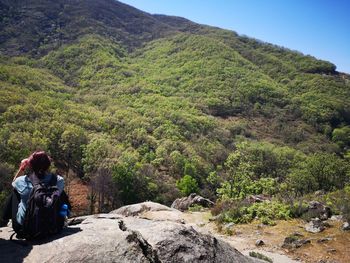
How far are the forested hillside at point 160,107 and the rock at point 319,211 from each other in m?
2.41

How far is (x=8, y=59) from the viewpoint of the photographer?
113 m

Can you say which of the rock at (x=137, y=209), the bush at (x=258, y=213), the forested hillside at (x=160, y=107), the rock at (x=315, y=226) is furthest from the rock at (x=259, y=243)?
the rock at (x=137, y=209)

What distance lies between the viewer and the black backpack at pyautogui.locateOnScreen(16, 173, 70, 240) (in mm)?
5102

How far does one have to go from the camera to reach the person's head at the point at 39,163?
17.7 feet

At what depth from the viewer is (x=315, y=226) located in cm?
1481

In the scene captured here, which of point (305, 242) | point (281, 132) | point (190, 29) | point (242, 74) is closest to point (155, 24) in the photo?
point (190, 29)

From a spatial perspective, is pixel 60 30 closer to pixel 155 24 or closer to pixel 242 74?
pixel 155 24

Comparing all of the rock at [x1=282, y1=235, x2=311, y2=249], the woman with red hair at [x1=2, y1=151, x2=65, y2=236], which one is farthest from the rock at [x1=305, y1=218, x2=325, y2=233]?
the woman with red hair at [x1=2, y1=151, x2=65, y2=236]

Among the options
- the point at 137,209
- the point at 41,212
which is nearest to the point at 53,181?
the point at 41,212

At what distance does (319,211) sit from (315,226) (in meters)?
1.46

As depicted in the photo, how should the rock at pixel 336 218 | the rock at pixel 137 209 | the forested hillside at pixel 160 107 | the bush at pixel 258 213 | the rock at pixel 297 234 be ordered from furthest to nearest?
1. the forested hillside at pixel 160 107
2. the rock at pixel 137 209
3. the bush at pixel 258 213
4. the rock at pixel 336 218
5. the rock at pixel 297 234

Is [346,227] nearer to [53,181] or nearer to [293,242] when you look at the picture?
[293,242]

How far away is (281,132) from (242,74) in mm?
36018

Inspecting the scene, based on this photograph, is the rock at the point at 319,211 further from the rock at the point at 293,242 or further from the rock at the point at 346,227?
the rock at the point at 293,242
